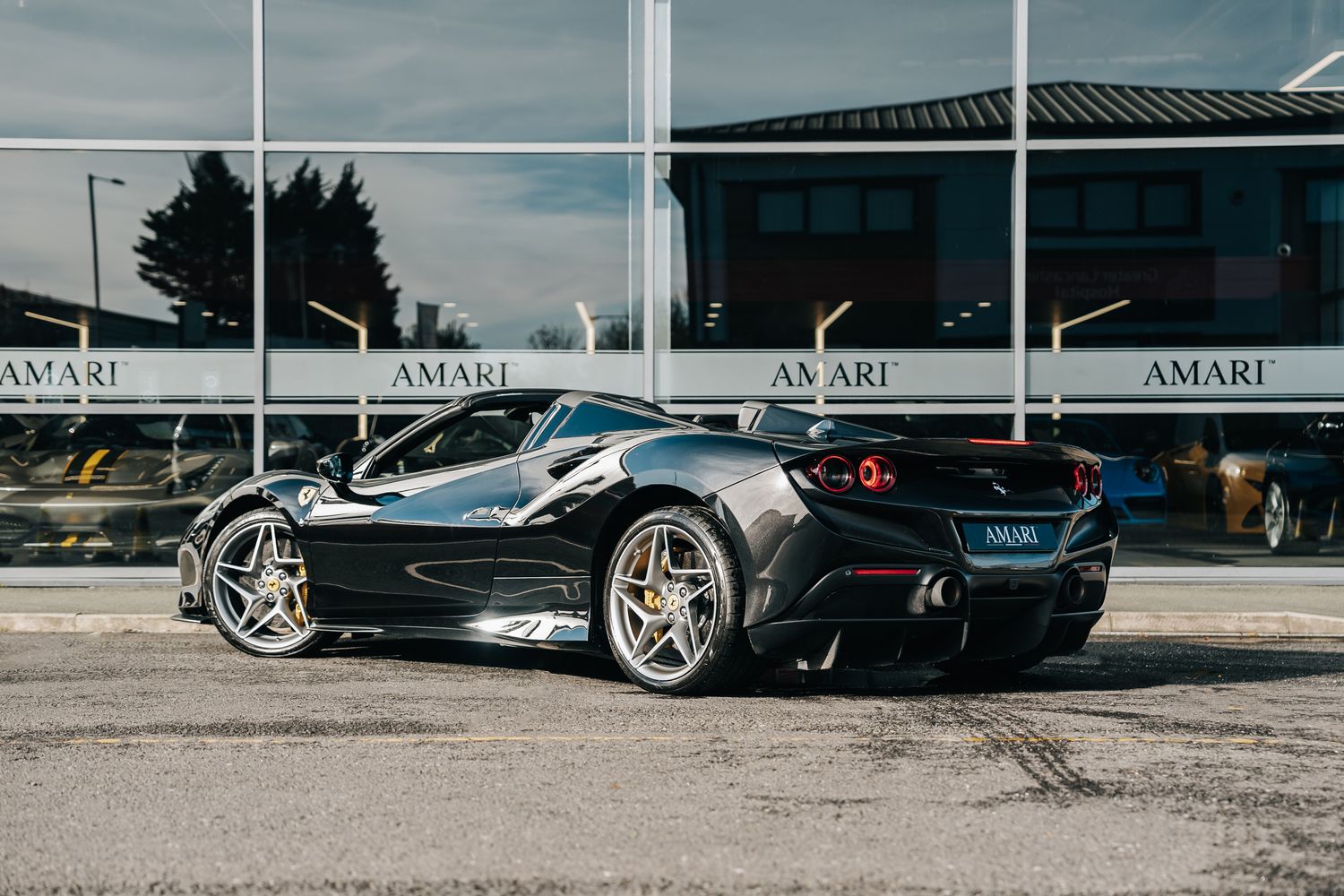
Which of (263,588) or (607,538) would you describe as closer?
(607,538)

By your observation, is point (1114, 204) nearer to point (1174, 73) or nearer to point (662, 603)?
point (1174, 73)

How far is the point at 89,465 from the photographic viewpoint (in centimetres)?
1142

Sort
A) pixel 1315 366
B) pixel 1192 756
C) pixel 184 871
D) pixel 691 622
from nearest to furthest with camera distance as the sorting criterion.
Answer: pixel 184 871 < pixel 1192 756 < pixel 691 622 < pixel 1315 366

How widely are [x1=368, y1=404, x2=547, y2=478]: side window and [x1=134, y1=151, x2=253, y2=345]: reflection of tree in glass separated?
449cm

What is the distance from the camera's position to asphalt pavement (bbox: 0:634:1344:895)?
325cm

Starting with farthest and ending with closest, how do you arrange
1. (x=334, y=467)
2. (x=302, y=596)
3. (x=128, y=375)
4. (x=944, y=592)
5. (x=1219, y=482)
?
(x=1219, y=482), (x=128, y=375), (x=302, y=596), (x=334, y=467), (x=944, y=592)

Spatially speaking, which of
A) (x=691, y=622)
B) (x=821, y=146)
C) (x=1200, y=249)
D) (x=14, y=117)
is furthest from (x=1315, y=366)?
(x=14, y=117)

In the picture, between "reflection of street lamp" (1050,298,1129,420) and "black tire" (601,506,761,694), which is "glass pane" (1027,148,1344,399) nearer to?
"reflection of street lamp" (1050,298,1129,420)

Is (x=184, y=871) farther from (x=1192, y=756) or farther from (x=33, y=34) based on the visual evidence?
(x=33, y=34)

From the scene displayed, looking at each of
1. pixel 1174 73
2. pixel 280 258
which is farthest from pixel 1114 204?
pixel 280 258

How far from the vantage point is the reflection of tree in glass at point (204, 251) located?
1146cm

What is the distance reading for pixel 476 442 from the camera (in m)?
7.53

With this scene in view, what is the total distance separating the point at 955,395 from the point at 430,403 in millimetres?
3967

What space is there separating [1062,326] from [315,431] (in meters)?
5.71
